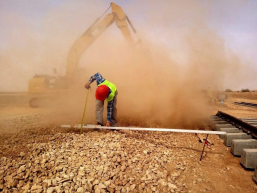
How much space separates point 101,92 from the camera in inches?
156

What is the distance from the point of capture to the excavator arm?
31.7 feet

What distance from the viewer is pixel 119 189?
2.27 metres

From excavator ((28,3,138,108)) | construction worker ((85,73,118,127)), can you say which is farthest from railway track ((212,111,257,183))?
excavator ((28,3,138,108))

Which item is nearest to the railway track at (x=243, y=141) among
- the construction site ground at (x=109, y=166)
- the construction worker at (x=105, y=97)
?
the construction site ground at (x=109, y=166)

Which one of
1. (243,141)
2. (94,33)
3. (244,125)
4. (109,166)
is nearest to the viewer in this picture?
(109,166)

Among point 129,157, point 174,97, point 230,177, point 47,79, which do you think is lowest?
point 230,177

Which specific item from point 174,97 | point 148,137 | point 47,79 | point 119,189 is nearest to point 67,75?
point 47,79

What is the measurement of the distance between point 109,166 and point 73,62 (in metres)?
9.17

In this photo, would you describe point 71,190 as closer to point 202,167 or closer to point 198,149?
point 202,167

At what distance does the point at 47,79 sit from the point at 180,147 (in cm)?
958

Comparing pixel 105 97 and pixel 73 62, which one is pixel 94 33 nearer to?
pixel 73 62

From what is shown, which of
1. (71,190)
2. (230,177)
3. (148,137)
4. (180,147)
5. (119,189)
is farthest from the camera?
(148,137)

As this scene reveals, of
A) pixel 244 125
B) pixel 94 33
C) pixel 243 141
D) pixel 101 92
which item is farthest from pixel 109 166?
pixel 94 33

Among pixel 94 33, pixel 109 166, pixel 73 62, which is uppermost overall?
pixel 94 33
